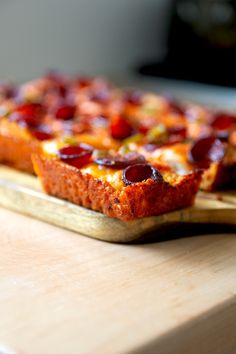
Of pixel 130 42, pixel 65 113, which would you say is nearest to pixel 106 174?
pixel 65 113

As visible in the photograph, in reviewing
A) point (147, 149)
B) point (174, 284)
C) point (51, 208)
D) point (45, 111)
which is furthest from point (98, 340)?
point (45, 111)

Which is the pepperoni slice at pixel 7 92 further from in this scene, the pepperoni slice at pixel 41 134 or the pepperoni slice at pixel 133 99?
the pepperoni slice at pixel 41 134

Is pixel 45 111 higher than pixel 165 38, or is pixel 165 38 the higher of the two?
pixel 45 111

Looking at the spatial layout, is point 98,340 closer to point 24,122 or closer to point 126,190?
point 126,190

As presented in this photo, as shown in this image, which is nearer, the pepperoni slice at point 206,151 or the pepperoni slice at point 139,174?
the pepperoni slice at point 139,174

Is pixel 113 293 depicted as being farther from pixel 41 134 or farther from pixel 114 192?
pixel 41 134

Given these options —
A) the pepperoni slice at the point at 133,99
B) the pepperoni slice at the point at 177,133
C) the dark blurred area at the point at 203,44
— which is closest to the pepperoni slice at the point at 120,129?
the pepperoni slice at the point at 177,133
